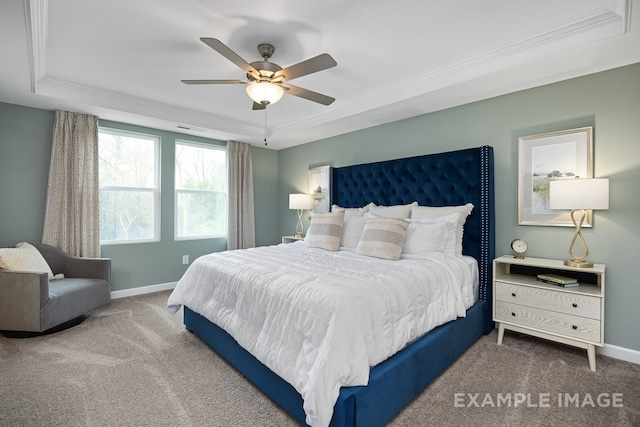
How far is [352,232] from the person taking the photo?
11.0 feet

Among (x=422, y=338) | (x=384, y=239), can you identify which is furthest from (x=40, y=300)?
(x=422, y=338)

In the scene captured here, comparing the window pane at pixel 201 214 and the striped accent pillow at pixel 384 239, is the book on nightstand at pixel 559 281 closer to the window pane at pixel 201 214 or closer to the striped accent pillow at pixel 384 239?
the striped accent pillow at pixel 384 239

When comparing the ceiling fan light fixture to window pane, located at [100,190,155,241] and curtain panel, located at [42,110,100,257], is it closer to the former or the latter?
curtain panel, located at [42,110,100,257]

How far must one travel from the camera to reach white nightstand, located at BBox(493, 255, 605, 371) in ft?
7.25

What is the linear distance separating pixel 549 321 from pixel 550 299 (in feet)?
0.58

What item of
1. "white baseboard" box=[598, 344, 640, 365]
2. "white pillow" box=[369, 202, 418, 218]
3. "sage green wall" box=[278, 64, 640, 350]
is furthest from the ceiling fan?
"white baseboard" box=[598, 344, 640, 365]

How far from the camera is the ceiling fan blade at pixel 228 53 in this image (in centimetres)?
184

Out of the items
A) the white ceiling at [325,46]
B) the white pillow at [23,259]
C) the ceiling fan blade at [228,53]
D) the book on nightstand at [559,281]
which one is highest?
the white ceiling at [325,46]

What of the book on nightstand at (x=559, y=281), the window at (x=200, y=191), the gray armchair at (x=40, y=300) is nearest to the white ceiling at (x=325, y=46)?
the window at (x=200, y=191)

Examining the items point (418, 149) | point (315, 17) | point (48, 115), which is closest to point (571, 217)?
point (418, 149)

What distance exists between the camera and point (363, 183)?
162 inches

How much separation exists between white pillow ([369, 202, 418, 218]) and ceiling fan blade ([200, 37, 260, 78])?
2.03 metres

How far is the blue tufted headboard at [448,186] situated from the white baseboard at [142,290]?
10.1ft

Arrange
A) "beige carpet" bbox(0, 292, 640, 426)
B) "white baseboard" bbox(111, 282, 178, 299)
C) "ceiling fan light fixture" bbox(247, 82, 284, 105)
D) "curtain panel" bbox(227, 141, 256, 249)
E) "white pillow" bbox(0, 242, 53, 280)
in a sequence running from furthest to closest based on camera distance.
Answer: "curtain panel" bbox(227, 141, 256, 249)
"white baseboard" bbox(111, 282, 178, 299)
"white pillow" bbox(0, 242, 53, 280)
"ceiling fan light fixture" bbox(247, 82, 284, 105)
"beige carpet" bbox(0, 292, 640, 426)
